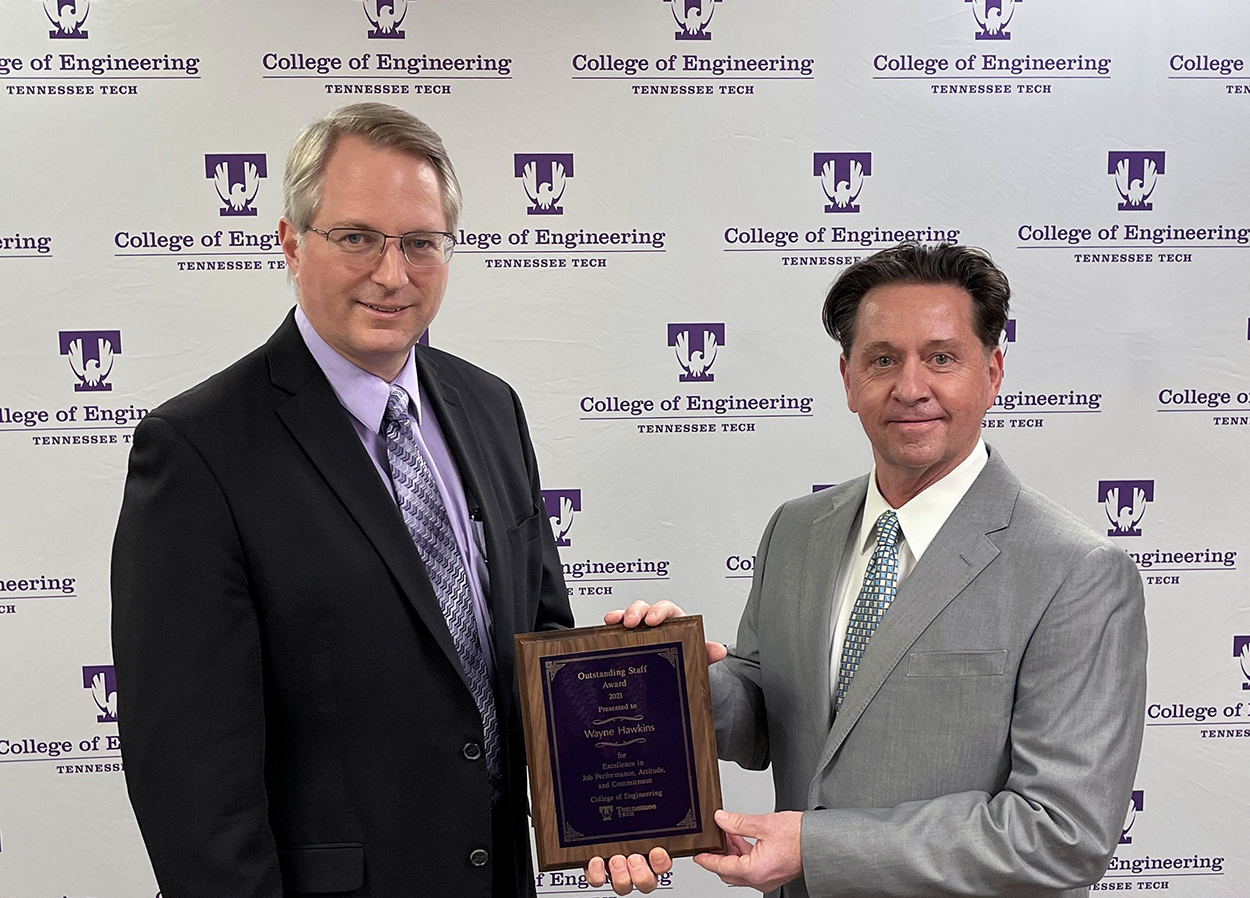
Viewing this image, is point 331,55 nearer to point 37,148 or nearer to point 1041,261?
point 37,148

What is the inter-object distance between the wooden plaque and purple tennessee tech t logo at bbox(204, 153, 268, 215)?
223cm

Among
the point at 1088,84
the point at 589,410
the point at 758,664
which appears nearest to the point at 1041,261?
the point at 1088,84

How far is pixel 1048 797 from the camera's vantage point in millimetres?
1729

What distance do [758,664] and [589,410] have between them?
60.0 inches

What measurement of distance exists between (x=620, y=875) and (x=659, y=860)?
8cm

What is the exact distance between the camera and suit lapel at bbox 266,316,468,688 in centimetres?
178

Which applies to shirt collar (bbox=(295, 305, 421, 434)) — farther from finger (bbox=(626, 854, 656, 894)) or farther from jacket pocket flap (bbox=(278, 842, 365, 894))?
finger (bbox=(626, 854, 656, 894))

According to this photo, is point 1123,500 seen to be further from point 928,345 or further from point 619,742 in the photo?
point 619,742

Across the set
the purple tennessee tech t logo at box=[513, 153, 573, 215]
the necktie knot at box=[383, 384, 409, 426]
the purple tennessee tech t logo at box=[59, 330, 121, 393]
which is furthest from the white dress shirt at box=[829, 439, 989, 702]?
the purple tennessee tech t logo at box=[59, 330, 121, 393]

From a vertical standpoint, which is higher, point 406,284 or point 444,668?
point 406,284

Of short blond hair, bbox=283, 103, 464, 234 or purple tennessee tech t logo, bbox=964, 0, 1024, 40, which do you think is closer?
short blond hair, bbox=283, 103, 464, 234

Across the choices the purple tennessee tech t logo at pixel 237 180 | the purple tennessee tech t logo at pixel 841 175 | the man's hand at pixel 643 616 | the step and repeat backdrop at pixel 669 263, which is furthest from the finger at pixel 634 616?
the purple tennessee tech t logo at pixel 237 180

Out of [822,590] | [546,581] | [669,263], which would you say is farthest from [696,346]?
[822,590]

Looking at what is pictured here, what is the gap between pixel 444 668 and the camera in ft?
5.94
